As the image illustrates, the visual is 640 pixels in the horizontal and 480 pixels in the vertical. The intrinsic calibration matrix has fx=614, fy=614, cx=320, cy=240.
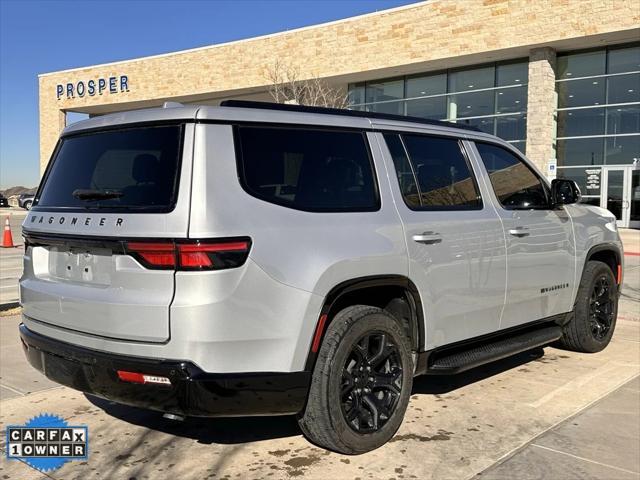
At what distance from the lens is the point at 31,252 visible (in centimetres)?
368

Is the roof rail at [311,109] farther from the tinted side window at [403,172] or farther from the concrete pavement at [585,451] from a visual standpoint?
the concrete pavement at [585,451]

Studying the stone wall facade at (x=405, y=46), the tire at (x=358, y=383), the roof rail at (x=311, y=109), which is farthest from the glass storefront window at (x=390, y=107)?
the tire at (x=358, y=383)

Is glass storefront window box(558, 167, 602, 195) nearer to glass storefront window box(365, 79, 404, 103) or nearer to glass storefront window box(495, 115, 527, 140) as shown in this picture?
glass storefront window box(495, 115, 527, 140)

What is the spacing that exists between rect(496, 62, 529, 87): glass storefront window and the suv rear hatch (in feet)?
76.5

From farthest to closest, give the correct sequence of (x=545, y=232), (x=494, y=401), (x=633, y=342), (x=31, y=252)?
(x=633, y=342)
(x=545, y=232)
(x=494, y=401)
(x=31, y=252)

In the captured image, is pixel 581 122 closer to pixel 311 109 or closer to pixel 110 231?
pixel 311 109

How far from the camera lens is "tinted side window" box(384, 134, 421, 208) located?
393 cm

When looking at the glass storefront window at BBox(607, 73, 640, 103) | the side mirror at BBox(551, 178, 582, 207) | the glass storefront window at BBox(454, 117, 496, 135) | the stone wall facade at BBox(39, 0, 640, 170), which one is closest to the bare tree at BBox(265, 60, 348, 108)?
the stone wall facade at BBox(39, 0, 640, 170)

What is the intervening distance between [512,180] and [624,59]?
20.6 m

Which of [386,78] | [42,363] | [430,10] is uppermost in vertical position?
[430,10]

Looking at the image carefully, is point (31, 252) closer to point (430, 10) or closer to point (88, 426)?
point (88, 426)

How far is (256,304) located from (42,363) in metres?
1.43

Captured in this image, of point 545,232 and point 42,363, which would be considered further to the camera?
point 545,232

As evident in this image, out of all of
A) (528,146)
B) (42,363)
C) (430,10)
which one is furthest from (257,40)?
(42,363)
